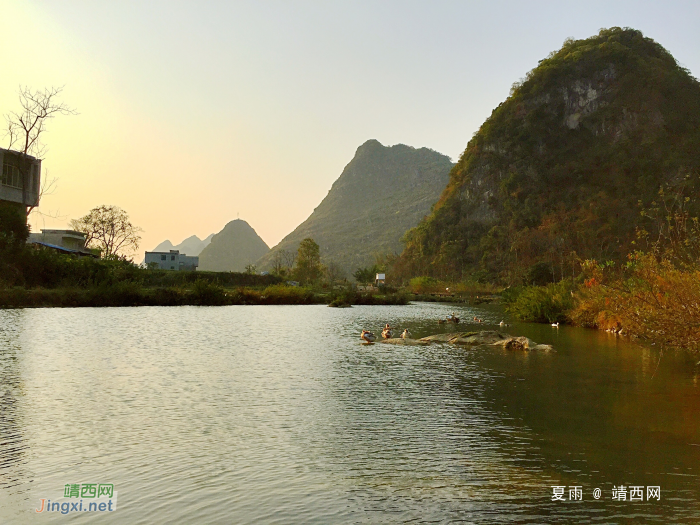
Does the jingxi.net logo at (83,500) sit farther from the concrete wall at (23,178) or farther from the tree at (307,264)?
the tree at (307,264)

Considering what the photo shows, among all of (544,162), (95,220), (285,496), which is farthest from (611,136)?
(285,496)

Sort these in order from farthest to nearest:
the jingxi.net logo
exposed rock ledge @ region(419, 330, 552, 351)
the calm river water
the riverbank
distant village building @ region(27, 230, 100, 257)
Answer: distant village building @ region(27, 230, 100, 257), the riverbank, exposed rock ledge @ region(419, 330, 552, 351), the calm river water, the jingxi.net logo

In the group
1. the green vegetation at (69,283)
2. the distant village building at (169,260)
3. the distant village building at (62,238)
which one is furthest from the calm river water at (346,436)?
the distant village building at (169,260)

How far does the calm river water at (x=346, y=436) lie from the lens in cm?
630

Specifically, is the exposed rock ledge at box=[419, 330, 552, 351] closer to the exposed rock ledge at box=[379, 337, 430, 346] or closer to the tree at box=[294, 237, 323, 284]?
the exposed rock ledge at box=[379, 337, 430, 346]

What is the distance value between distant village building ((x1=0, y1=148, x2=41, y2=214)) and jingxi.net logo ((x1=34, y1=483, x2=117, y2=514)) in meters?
45.8

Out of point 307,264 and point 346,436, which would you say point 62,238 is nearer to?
point 307,264

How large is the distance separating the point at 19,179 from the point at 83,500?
4870cm

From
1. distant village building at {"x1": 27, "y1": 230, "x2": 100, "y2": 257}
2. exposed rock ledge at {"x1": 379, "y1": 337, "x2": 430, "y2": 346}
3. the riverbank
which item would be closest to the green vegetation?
the riverbank

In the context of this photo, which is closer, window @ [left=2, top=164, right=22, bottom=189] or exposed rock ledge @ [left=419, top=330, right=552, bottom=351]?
exposed rock ledge @ [left=419, top=330, right=552, bottom=351]

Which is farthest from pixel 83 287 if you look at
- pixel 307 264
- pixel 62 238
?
pixel 307 264

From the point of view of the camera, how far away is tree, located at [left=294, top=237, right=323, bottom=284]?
4008 inches

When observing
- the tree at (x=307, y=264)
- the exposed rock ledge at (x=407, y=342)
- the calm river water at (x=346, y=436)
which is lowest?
the calm river water at (x=346, y=436)

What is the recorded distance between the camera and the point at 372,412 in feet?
35.8
